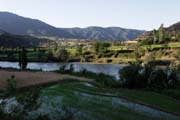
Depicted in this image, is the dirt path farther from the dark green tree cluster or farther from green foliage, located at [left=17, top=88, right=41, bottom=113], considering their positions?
the dark green tree cluster

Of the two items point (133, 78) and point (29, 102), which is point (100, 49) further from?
point (29, 102)

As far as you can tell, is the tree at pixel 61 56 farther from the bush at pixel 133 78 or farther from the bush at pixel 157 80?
the bush at pixel 157 80

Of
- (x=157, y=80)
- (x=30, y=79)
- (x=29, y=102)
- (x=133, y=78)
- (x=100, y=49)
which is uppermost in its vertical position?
(x=29, y=102)

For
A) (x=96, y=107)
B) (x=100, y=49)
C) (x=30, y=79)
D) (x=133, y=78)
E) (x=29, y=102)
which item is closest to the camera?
(x=29, y=102)

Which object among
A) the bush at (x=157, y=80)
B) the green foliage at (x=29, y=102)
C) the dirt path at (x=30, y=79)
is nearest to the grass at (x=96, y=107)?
the dirt path at (x=30, y=79)

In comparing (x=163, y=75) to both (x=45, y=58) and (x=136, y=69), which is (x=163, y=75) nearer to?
(x=136, y=69)

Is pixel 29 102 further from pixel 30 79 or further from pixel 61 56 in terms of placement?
pixel 61 56

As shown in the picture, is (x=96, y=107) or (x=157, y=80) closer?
(x=96, y=107)

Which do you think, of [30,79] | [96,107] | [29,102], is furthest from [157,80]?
[29,102]

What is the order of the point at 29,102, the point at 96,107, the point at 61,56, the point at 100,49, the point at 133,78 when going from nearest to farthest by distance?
the point at 29,102 < the point at 96,107 < the point at 133,78 < the point at 61,56 < the point at 100,49

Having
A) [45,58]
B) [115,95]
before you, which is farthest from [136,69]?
[45,58]

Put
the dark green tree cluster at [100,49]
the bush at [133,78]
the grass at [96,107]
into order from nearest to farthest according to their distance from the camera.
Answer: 1. the grass at [96,107]
2. the bush at [133,78]
3. the dark green tree cluster at [100,49]

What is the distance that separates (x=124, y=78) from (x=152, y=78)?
9.17ft

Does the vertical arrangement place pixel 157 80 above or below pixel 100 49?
above
